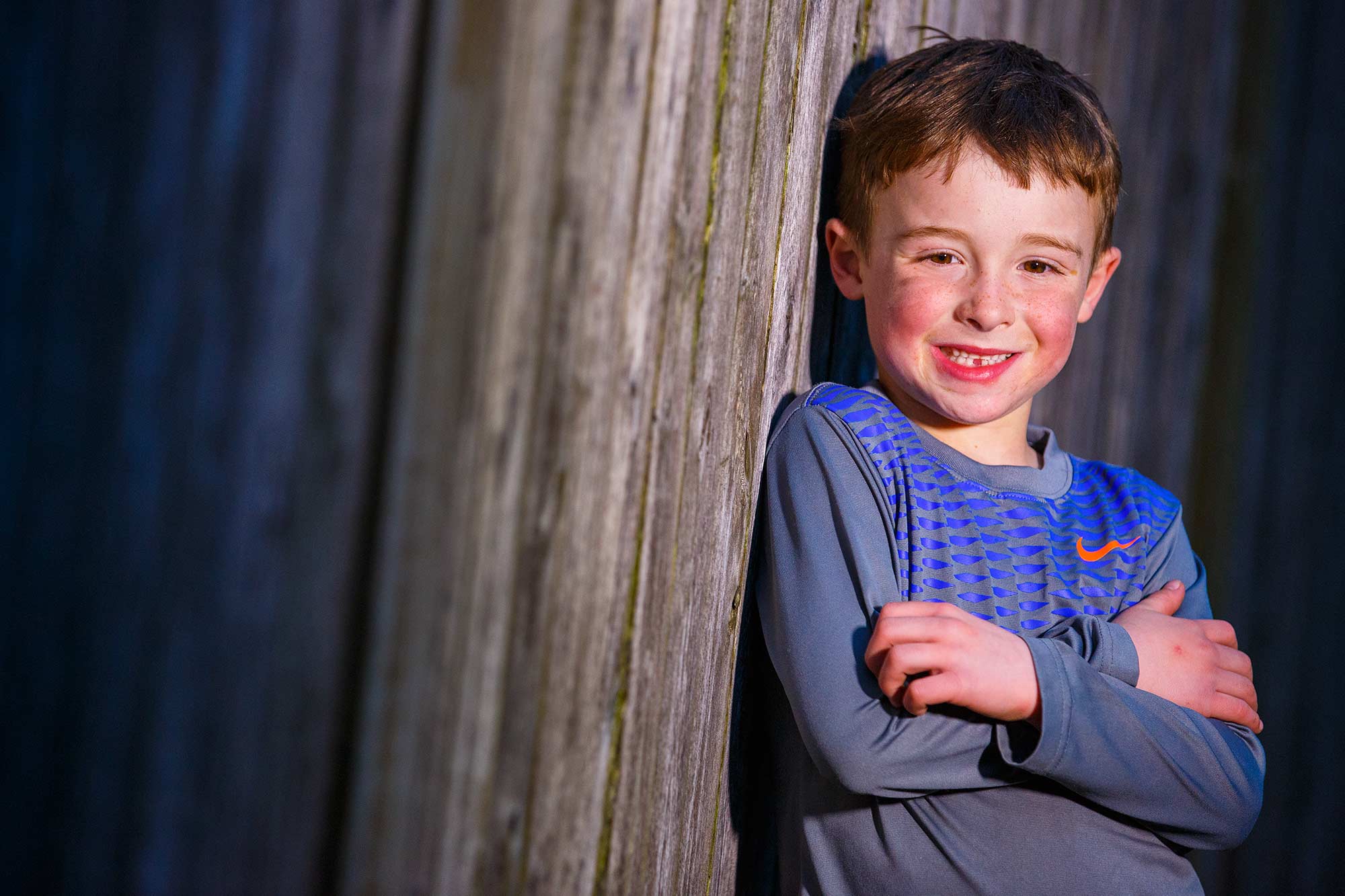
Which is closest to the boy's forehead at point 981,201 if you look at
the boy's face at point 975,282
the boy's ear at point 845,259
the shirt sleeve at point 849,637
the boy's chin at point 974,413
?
Answer: the boy's face at point 975,282

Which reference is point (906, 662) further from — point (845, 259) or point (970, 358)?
point (845, 259)

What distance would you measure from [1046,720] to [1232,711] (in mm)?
402

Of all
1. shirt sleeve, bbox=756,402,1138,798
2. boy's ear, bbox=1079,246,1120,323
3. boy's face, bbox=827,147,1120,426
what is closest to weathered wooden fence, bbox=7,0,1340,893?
shirt sleeve, bbox=756,402,1138,798

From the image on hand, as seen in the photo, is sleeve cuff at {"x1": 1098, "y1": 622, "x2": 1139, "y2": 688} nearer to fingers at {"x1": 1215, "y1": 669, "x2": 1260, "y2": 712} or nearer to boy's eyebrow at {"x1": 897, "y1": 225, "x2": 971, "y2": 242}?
fingers at {"x1": 1215, "y1": 669, "x2": 1260, "y2": 712}

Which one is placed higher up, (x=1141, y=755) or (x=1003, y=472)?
→ (x=1003, y=472)

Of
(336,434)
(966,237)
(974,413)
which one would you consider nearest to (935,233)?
(966,237)

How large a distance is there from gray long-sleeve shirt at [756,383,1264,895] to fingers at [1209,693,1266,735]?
19 mm

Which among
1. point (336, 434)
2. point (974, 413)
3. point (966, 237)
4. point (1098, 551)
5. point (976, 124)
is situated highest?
point (976, 124)

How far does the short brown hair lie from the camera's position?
1.74 metres

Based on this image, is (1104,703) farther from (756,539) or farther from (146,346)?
(146,346)

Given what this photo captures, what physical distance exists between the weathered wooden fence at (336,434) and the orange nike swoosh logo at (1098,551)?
0.91m

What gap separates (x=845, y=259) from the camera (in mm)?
1911

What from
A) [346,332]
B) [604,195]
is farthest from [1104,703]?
[346,332]

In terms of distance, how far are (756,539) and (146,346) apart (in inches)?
39.5
